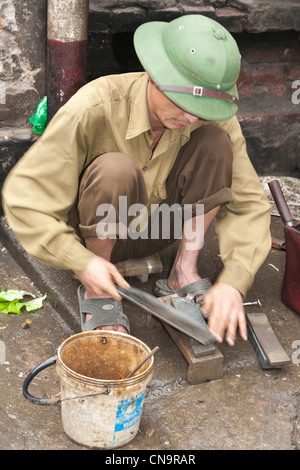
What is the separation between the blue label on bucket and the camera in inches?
93.1

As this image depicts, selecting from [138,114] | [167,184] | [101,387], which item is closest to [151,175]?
[167,184]

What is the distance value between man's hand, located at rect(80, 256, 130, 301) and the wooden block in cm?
78

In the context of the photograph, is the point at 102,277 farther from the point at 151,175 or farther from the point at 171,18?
the point at 171,18

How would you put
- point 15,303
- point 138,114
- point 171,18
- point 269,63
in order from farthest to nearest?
1. point 269,63
2. point 171,18
3. point 15,303
4. point 138,114

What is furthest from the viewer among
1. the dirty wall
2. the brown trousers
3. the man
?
the dirty wall

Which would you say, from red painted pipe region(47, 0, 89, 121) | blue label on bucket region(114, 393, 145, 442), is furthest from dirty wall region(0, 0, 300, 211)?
blue label on bucket region(114, 393, 145, 442)

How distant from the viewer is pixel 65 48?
142 inches

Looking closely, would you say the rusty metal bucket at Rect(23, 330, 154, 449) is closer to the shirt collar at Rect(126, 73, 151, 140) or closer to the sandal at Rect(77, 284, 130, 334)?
the sandal at Rect(77, 284, 130, 334)

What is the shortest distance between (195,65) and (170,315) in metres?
1.01

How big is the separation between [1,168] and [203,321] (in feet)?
5.58

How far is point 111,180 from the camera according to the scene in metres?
2.78

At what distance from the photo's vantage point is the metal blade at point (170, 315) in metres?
2.62

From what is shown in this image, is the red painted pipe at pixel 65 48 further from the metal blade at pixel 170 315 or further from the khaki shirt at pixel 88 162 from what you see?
the metal blade at pixel 170 315

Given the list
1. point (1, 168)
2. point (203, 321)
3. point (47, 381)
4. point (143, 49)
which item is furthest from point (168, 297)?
point (1, 168)
